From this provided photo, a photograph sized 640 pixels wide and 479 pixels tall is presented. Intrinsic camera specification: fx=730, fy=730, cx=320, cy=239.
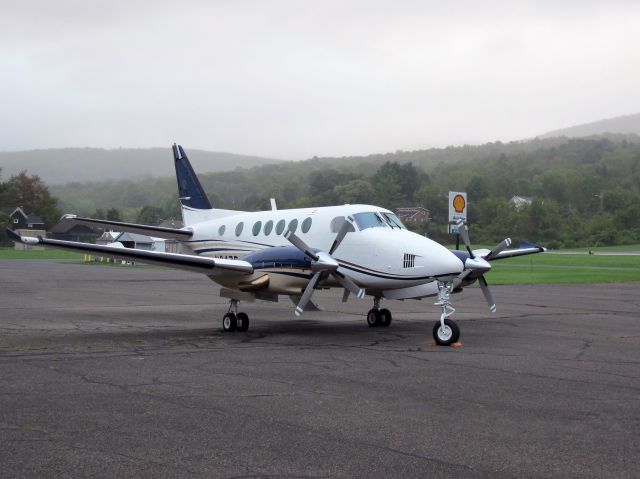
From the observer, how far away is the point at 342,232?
1634cm

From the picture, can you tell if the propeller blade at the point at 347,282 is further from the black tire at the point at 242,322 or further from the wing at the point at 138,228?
the wing at the point at 138,228

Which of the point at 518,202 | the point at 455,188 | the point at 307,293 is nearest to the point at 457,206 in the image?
the point at 307,293

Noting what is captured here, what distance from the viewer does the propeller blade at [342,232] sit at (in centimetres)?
1627

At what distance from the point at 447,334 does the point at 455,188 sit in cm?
7622

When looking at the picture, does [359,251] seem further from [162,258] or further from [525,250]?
[525,250]

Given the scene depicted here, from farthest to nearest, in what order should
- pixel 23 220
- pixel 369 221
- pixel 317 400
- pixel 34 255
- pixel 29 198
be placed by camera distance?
pixel 29 198 → pixel 23 220 → pixel 34 255 → pixel 369 221 → pixel 317 400

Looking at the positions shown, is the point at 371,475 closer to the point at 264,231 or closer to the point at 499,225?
the point at 264,231

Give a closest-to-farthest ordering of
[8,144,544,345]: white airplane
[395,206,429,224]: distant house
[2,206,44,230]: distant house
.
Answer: [8,144,544,345]: white airplane
[395,206,429,224]: distant house
[2,206,44,230]: distant house

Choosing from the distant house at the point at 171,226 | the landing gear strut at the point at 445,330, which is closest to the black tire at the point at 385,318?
the landing gear strut at the point at 445,330

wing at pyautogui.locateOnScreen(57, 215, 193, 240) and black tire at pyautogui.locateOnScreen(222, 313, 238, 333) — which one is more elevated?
wing at pyautogui.locateOnScreen(57, 215, 193, 240)

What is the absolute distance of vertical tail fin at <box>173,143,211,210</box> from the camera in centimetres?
2288

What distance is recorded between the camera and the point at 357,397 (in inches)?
352

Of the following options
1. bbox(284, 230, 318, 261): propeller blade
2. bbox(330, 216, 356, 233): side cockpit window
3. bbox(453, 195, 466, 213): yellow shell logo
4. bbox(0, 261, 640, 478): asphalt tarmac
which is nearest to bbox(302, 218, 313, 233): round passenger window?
bbox(330, 216, 356, 233): side cockpit window

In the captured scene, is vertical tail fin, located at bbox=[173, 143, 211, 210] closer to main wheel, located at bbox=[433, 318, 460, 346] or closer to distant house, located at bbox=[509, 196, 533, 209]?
main wheel, located at bbox=[433, 318, 460, 346]
